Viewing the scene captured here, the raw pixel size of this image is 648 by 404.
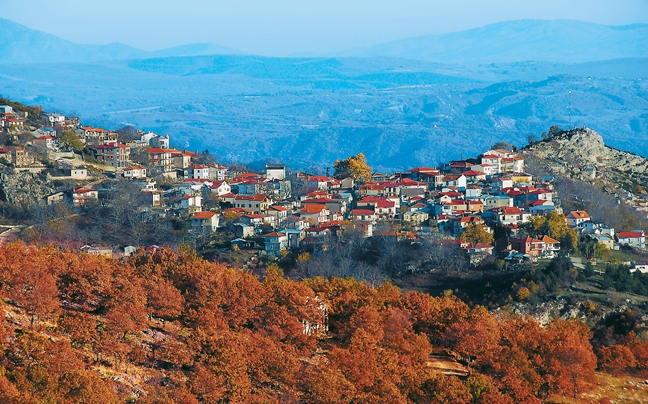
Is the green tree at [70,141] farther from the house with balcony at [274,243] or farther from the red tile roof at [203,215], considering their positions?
the house with balcony at [274,243]

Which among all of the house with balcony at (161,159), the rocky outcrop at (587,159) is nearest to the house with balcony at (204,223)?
the house with balcony at (161,159)

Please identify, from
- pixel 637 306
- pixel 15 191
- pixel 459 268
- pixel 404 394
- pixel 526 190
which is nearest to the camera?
pixel 404 394

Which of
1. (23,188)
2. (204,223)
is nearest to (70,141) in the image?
(23,188)

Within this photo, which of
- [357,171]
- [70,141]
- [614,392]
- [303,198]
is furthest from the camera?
[357,171]

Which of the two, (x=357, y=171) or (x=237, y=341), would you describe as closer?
(x=237, y=341)

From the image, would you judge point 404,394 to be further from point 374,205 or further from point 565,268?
point 374,205

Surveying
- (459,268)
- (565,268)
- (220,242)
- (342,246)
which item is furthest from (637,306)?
(220,242)

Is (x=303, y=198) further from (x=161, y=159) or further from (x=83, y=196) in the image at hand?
(x=83, y=196)

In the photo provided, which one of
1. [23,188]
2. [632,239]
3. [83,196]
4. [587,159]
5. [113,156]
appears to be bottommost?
[632,239]

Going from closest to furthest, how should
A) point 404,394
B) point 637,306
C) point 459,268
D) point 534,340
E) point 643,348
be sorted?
point 404,394 < point 534,340 < point 643,348 < point 637,306 < point 459,268
